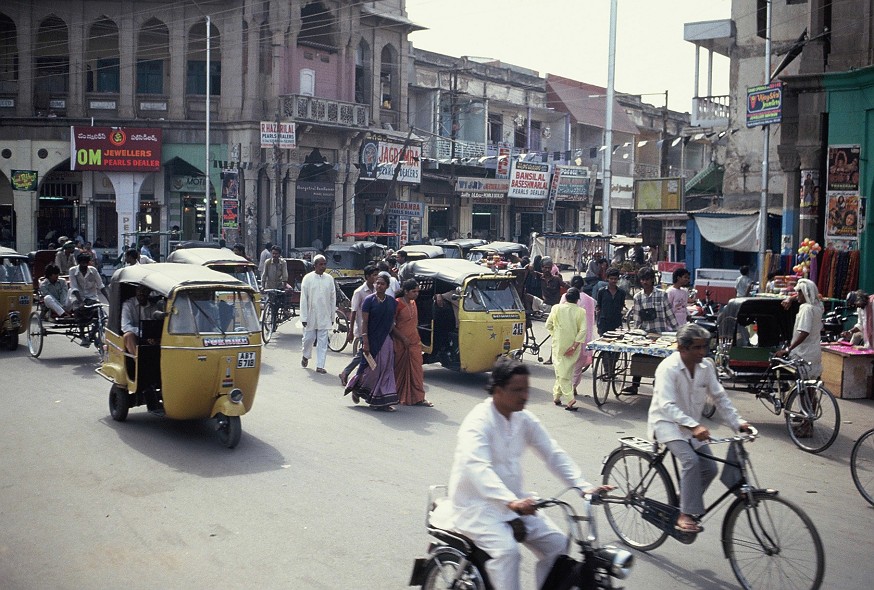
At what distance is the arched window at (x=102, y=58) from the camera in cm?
3659

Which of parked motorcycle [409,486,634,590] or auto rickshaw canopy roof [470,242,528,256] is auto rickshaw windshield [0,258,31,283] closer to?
parked motorcycle [409,486,634,590]

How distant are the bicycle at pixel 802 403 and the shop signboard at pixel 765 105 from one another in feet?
37.3

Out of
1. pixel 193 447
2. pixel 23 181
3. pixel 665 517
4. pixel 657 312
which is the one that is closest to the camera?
pixel 665 517

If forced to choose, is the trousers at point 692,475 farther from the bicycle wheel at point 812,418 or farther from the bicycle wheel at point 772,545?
the bicycle wheel at point 812,418

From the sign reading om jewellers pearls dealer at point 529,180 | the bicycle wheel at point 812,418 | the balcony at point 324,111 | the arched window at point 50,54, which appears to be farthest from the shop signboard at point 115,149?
the bicycle wheel at point 812,418

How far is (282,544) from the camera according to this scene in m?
6.29

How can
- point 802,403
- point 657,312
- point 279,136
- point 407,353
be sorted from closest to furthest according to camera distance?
point 802,403
point 407,353
point 657,312
point 279,136

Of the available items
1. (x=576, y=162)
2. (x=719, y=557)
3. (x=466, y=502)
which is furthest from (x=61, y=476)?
(x=576, y=162)

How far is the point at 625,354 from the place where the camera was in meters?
12.0

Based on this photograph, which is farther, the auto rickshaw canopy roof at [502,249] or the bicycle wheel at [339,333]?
the auto rickshaw canopy roof at [502,249]

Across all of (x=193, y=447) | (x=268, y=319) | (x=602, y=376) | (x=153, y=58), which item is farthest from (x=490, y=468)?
(x=153, y=58)

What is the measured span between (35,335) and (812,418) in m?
11.8

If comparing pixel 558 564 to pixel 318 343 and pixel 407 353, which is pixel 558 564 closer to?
pixel 407 353

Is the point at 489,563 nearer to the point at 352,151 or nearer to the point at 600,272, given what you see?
the point at 600,272
